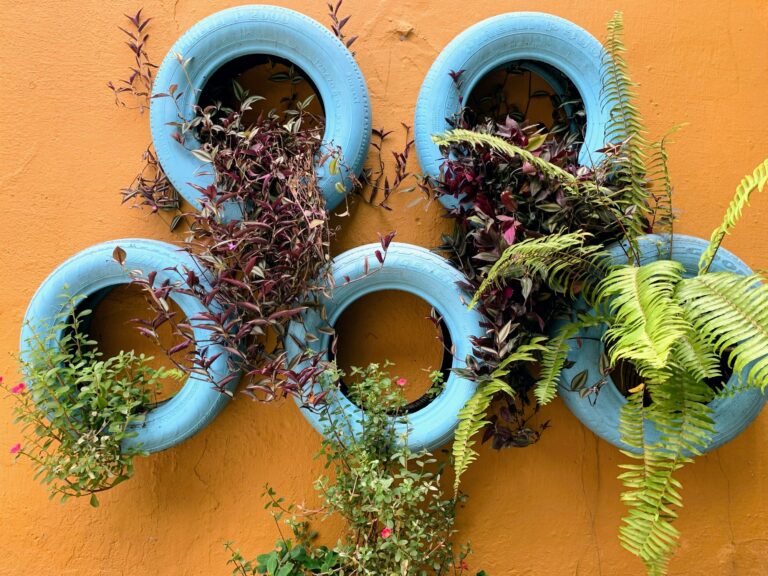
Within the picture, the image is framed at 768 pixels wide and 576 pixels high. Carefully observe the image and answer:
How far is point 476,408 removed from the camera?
172cm

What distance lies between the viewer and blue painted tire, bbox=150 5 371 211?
1843 millimetres

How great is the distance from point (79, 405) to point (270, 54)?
1.31 meters

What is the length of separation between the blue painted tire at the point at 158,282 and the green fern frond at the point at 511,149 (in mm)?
953

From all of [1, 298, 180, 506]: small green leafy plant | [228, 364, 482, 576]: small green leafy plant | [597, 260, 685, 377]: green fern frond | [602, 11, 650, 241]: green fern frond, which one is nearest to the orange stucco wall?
[228, 364, 482, 576]: small green leafy plant

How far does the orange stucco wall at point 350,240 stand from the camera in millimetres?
2082

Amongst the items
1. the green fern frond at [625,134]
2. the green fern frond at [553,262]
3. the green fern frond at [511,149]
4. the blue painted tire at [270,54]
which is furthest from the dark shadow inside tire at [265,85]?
the green fern frond at [625,134]

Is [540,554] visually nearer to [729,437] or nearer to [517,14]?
[729,437]

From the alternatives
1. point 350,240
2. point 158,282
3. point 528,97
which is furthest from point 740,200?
point 158,282

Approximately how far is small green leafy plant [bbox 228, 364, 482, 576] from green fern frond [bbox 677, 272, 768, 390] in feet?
2.88

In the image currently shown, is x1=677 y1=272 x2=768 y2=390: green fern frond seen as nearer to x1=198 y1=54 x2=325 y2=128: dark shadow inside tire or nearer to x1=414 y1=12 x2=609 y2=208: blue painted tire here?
x1=414 y1=12 x2=609 y2=208: blue painted tire

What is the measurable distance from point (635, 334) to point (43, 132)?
2.22m

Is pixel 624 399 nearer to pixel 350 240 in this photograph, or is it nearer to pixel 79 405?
pixel 350 240

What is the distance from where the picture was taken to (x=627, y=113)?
1.77 meters

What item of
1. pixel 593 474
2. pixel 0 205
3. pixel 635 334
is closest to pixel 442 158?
pixel 635 334
